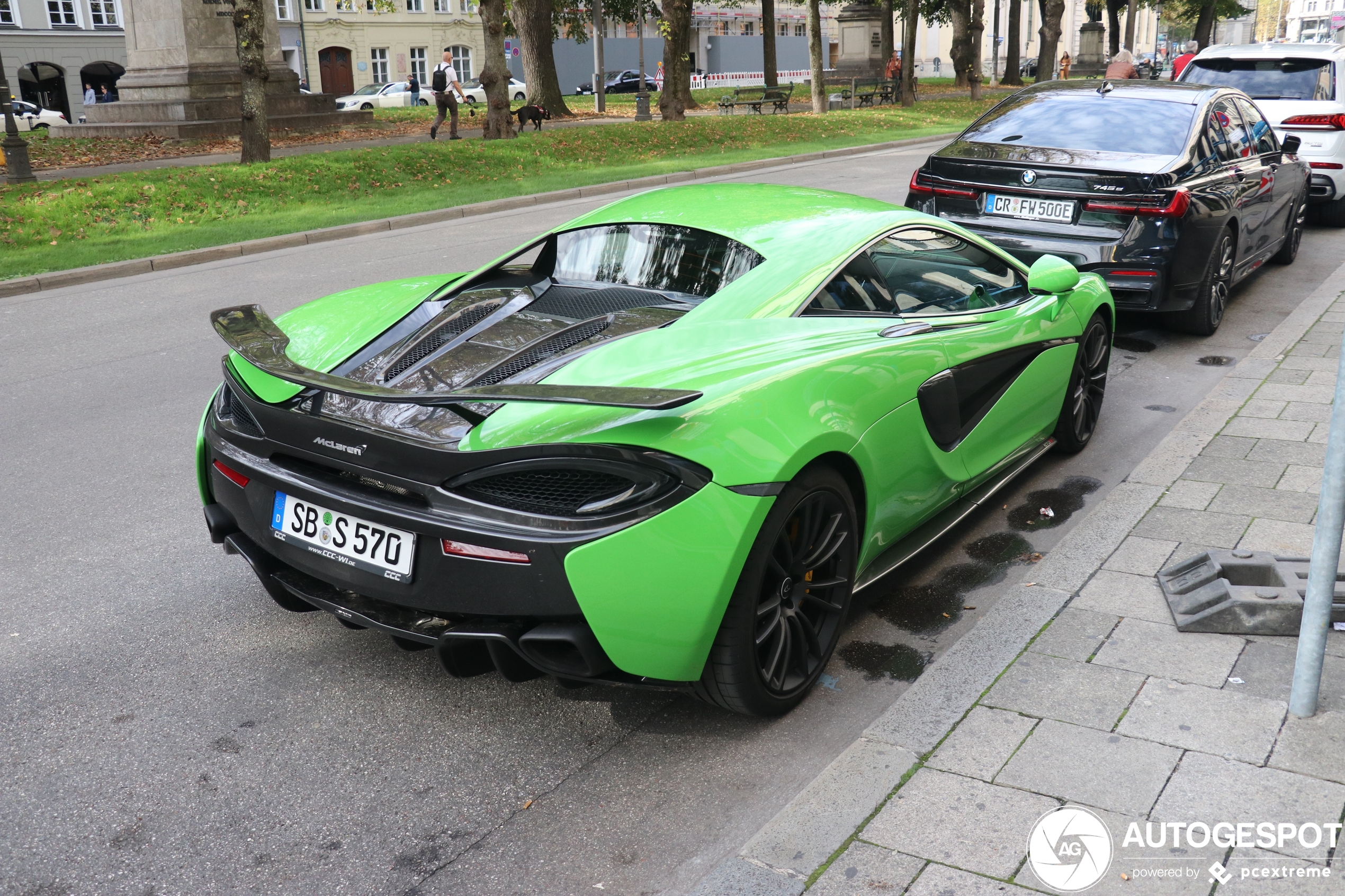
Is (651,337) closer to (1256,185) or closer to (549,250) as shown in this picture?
(549,250)

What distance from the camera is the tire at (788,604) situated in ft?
9.54

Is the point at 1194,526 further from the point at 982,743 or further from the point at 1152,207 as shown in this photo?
the point at 1152,207

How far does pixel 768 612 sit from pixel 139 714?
1840mm

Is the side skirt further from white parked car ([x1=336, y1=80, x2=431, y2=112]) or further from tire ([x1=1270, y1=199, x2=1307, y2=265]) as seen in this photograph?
white parked car ([x1=336, y1=80, x2=431, y2=112])

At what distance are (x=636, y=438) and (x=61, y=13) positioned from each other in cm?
5377

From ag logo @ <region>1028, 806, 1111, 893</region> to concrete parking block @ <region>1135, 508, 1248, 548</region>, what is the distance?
1.96 m

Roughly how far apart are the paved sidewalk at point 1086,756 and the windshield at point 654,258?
4.58ft

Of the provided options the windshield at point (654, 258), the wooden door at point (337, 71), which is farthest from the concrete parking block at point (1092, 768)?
the wooden door at point (337, 71)

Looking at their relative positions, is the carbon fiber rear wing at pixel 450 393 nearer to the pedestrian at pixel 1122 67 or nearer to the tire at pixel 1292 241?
the tire at pixel 1292 241

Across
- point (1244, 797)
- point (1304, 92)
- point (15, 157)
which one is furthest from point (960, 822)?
point (15, 157)

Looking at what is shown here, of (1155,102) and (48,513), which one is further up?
(1155,102)

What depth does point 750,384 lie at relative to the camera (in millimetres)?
2982

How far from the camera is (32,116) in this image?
126 ft

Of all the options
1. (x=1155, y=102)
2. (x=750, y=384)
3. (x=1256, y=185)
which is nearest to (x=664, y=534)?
(x=750, y=384)
